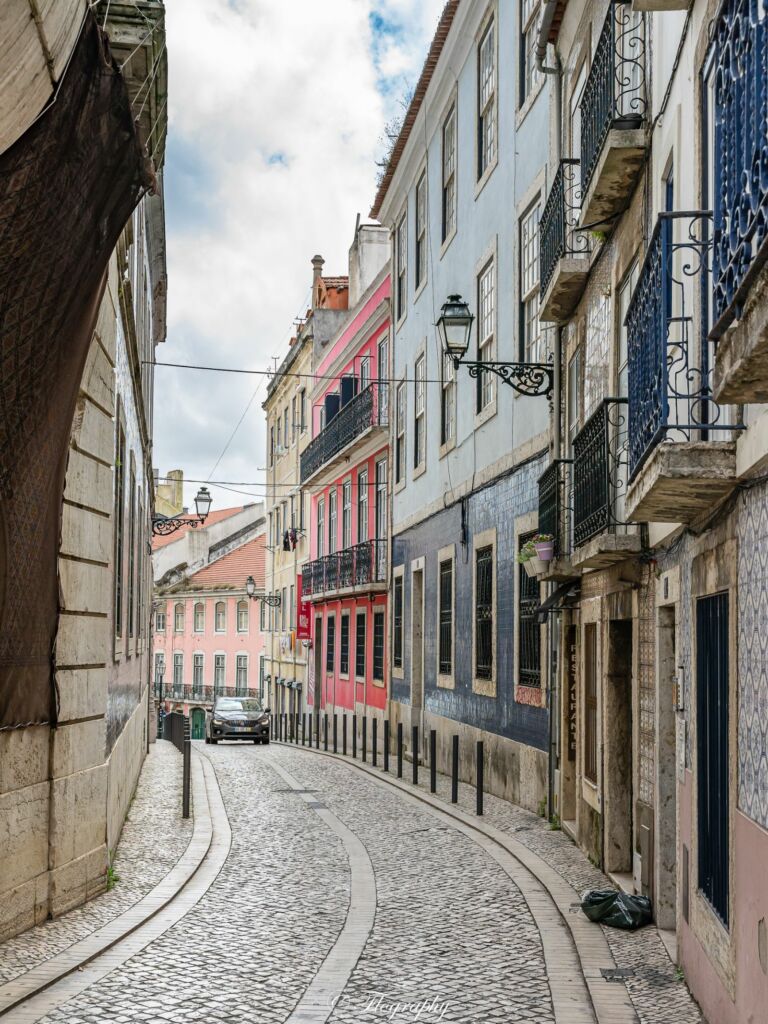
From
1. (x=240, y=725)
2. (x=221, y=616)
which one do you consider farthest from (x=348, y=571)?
(x=221, y=616)

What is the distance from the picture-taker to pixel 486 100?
19.6 m

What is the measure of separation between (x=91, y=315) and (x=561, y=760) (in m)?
7.72

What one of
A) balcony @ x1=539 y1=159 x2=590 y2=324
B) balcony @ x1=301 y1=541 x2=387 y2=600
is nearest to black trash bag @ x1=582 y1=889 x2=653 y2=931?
balcony @ x1=539 y1=159 x2=590 y2=324

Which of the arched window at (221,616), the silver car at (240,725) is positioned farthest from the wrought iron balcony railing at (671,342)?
the arched window at (221,616)

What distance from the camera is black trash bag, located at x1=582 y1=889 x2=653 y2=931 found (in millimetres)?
9000

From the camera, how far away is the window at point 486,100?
1922 cm

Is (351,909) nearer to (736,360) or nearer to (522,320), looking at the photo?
(736,360)

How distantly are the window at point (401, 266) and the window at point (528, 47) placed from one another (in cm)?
924

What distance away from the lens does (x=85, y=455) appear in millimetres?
9906

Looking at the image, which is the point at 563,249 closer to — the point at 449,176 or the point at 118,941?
the point at 118,941

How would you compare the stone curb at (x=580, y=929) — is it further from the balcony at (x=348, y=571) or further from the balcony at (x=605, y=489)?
the balcony at (x=348, y=571)

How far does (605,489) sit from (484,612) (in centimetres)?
839

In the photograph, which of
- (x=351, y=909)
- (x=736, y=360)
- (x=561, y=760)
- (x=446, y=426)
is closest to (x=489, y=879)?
(x=351, y=909)

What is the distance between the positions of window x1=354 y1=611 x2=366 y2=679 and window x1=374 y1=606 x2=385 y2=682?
4.69 feet
